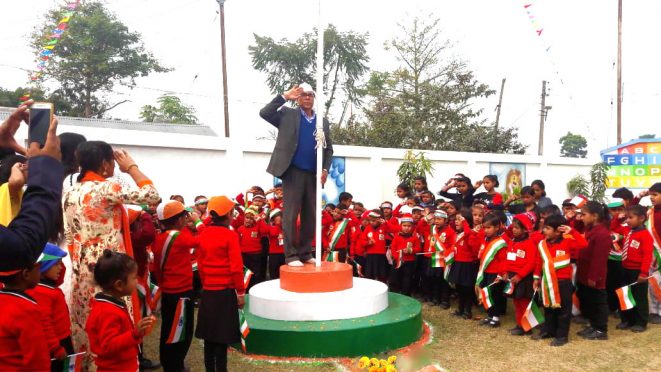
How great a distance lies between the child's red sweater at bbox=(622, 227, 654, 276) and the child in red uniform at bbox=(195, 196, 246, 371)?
4041mm

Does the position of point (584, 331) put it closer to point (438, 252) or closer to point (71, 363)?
point (438, 252)

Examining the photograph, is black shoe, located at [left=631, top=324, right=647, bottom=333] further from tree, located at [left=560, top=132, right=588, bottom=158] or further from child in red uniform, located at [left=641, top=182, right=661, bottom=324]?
tree, located at [left=560, top=132, right=588, bottom=158]

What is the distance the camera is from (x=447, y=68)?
2327cm

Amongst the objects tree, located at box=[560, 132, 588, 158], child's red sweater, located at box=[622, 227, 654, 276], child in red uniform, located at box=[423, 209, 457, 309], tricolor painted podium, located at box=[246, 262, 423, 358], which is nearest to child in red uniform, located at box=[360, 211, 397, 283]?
child in red uniform, located at box=[423, 209, 457, 309]

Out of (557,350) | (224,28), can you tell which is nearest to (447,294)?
(557,350)

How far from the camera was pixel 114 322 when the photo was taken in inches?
110

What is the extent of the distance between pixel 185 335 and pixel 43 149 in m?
2.69

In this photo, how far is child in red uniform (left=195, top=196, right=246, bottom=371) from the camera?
4.01 metres

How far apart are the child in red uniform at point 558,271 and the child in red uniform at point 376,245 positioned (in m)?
2.66

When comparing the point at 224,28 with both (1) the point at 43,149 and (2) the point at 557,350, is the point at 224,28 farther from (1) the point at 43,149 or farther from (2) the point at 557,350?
(1) the point at 43,149

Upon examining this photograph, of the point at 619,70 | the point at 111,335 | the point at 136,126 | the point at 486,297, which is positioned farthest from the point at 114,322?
the point at 619,70

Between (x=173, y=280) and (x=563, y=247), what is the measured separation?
350 centimetres

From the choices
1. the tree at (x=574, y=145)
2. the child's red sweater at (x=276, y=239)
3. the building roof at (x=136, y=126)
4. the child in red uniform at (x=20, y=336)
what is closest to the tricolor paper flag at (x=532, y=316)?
the child's red sweater at (x=276, y=239)

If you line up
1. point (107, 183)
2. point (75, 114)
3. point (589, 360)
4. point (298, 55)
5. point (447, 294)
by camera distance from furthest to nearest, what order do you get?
point (298, 55) → point (75, 114) → point (447, 294) → point (589, 360) → point (107, 183)
